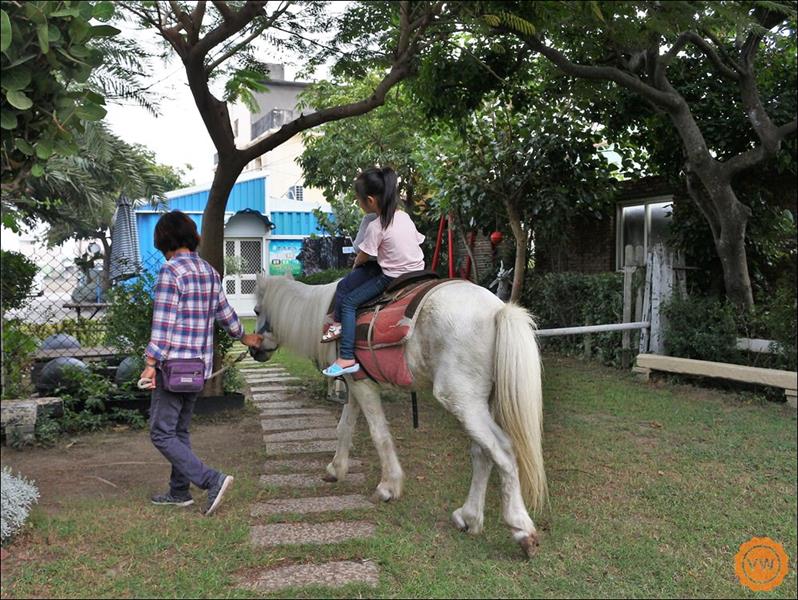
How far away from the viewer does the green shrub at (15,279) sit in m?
6.80

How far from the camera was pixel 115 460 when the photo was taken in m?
5.14

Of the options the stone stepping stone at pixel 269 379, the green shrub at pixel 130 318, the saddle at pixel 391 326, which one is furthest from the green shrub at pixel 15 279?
the saddle at pixel 391 326

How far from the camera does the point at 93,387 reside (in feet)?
19.9

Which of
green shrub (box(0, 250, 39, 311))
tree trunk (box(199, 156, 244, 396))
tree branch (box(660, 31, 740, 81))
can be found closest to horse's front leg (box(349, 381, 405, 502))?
tree trunk (box(199, 156, 244, 396))

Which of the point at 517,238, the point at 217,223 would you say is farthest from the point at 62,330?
the point at 517,238

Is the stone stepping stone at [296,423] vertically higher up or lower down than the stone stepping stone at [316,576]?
higher up

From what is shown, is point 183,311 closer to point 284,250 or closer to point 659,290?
point 659,290

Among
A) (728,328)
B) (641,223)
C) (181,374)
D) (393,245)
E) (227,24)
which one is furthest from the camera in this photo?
(641,223)

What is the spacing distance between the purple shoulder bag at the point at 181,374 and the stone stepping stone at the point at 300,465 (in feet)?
4.35

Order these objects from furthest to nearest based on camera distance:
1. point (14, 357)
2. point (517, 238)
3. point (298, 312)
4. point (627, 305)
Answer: point (517, 238) → point (627, 305) → point (14, 357) → point (298, 312)

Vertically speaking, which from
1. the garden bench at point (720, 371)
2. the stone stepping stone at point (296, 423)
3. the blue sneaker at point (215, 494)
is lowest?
the stone stepping stone at point (296, 423)

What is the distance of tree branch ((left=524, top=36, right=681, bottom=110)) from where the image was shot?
701cm

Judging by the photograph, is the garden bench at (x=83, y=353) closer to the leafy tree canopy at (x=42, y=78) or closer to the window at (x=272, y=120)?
the leafy tree canopy at (x=42, y=78)

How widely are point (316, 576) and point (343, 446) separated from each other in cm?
153
